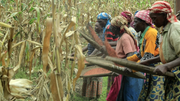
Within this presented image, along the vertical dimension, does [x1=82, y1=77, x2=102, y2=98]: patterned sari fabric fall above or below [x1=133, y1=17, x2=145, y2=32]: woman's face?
below

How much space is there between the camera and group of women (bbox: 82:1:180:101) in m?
1.79

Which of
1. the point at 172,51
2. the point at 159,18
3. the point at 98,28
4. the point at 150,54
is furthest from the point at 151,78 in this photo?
the point at 98,28

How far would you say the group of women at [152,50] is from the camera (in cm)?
179

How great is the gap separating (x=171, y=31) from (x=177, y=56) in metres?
0.21

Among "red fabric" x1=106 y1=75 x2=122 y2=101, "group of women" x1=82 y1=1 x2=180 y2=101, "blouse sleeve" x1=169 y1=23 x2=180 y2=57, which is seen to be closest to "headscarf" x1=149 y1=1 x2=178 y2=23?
"group of women" x1=82 y1=1 x2=180 y2=101

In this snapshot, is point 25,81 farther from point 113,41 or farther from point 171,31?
point 113,41

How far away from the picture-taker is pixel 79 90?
13.4 ft

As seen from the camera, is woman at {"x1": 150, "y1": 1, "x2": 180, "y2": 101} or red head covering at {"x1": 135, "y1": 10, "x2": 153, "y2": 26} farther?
red head covering at {"x1": 135, "y1": 10, "x2": 153, "y2": 26}

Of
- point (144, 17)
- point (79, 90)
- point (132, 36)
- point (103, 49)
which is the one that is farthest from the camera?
point (79, 90)

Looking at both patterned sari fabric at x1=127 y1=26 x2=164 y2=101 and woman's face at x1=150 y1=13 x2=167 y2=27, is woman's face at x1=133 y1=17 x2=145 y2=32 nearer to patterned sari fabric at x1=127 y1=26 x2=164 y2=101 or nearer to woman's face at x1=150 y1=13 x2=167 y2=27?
patterned sari fabric at x1=127 y1=26 x2=164 y2=101

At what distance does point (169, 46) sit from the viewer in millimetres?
1815

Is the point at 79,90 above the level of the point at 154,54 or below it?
below

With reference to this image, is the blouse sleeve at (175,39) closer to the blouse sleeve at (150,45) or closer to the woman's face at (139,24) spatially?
the blouse sleeve at (150,45)

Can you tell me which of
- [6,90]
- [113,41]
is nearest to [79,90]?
[113,41]
